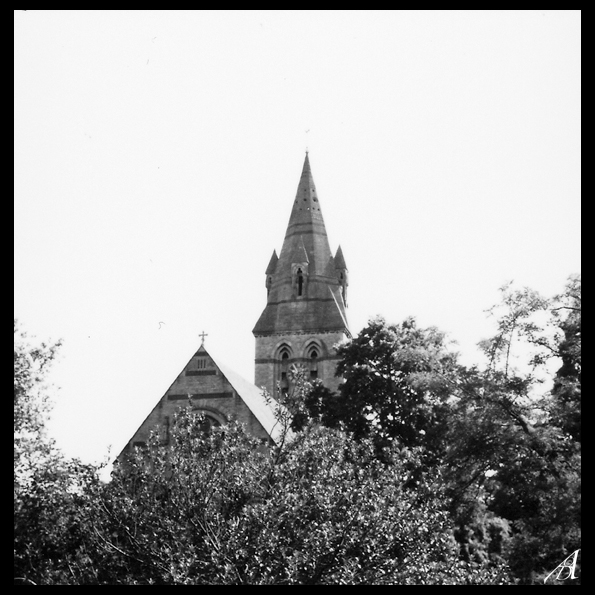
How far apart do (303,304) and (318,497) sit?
1658 inches

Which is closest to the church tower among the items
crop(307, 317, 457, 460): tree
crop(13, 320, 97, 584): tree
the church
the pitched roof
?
the church

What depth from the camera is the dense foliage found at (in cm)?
1225

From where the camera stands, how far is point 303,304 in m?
54.7

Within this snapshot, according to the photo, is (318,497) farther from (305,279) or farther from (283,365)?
(305,279)

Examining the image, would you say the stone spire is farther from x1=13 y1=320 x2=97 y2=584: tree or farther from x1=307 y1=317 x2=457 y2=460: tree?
x1=13 y1=320 x2=97 y2=584: tree

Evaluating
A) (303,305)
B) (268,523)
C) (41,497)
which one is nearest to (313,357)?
(303,305)

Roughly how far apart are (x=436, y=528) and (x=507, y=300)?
484 cm

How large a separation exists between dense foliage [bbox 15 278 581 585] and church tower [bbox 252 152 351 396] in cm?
3393

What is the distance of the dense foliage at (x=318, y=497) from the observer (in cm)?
1225

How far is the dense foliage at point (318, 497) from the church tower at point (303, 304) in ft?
111

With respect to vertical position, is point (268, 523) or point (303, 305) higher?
point (303, 305)

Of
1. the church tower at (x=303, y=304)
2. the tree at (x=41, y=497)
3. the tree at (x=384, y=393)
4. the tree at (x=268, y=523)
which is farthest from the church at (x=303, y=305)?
the tree at (x=268, y=523)
